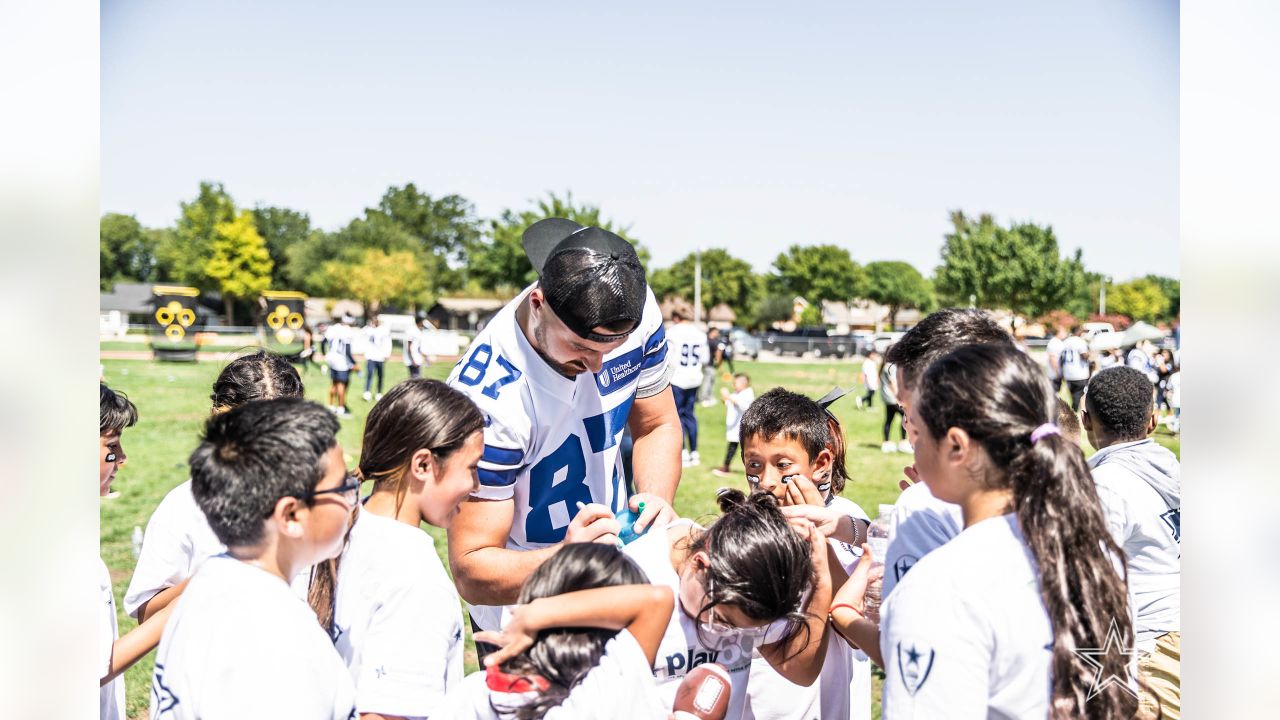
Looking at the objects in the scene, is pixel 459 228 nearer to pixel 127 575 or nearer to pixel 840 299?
pixel 840 299

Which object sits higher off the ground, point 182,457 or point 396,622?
point 396,622

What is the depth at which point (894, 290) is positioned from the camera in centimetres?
11094

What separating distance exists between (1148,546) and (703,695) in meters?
2.46

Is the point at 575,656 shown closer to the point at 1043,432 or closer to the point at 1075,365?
the point at 1043,432

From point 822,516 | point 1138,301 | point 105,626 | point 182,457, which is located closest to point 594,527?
point 822,516

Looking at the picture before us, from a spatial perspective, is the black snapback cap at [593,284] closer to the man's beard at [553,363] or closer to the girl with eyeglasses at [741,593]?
the man's beard at [553,363]

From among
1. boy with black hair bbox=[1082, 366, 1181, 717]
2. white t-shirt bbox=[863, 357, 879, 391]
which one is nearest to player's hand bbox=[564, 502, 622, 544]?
boy with black hair bbox=[1082, 366, 1181, 717]

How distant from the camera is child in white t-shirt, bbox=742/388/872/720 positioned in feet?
8.69

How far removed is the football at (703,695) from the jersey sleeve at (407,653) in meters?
0.61

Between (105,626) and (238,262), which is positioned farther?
(238,262)

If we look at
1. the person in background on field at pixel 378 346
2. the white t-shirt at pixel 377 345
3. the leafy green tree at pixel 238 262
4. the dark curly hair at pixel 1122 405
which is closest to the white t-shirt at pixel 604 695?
the dark curly hair at pixel 1122 405

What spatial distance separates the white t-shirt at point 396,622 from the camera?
85.3 inches
